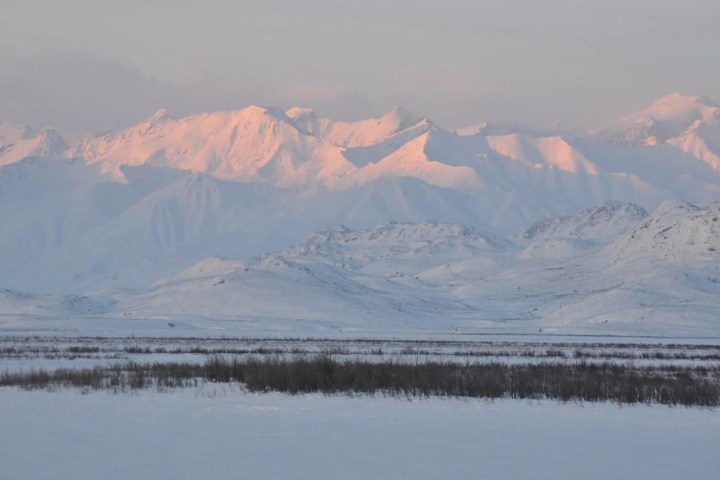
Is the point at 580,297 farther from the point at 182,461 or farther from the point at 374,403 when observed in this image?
the point at 182,461

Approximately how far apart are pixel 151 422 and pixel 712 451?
11.3 meters

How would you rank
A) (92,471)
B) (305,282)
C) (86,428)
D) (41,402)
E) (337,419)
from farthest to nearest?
1. (305,282)
2. (41,402)
3. (337,419)
4. (86,428)
5. (92,471)

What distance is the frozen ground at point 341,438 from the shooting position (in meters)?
20.9

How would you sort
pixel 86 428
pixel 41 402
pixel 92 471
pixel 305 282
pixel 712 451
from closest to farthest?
pixel 92 471 < pixel 712 451 < pixel 86 428 < pixel 41 402 < pixel 305 282

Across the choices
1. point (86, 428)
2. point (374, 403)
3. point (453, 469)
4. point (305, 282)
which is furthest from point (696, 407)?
point (305, 282)

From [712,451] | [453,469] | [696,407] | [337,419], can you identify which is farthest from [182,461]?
[696,407]

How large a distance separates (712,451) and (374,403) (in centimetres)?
1029

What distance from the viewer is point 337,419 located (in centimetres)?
2783

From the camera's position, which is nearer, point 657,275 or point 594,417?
point 594,417

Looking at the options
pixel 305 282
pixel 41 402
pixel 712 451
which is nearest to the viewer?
pixel 712 451

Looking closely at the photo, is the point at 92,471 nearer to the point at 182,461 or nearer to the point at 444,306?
the point at 182,461

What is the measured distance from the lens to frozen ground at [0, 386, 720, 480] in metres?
20.9

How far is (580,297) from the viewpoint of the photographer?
174 metres

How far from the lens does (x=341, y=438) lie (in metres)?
24.6
